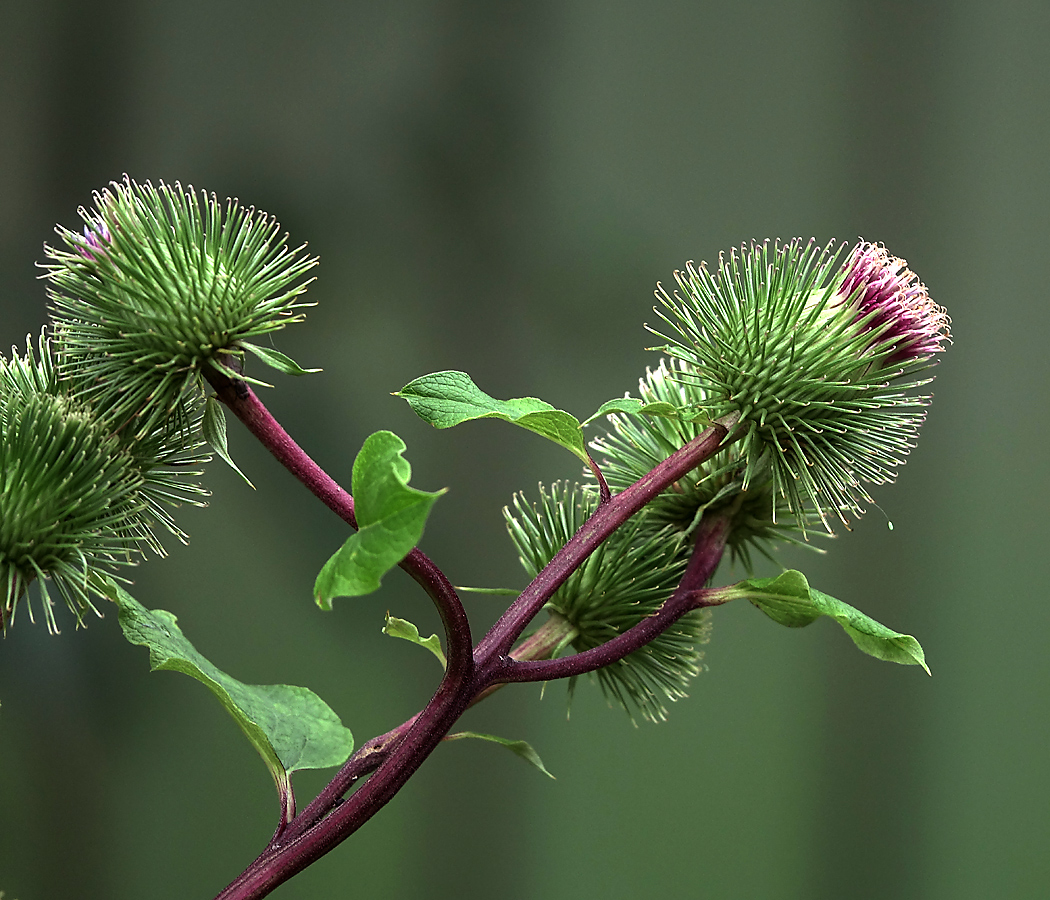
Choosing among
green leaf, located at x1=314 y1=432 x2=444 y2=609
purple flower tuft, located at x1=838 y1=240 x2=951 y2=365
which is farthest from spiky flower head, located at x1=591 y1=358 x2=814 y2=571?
green leaf, located at x1=314 y1=432 x2=444 y2=609

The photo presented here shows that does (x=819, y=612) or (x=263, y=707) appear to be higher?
(x=819, y=612)

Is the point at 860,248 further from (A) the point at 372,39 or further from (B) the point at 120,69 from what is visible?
(B) the point at 120,69

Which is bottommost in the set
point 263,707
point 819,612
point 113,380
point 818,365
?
point 263,707

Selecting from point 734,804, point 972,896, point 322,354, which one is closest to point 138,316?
point 322,354

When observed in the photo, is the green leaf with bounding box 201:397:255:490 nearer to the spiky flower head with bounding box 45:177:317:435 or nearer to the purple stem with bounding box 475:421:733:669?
the spiky flower head with bounding box 45:177:317:435

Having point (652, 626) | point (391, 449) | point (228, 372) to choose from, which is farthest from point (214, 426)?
point (652, 626)

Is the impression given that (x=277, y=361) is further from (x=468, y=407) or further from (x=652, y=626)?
(x=652, y=626)
